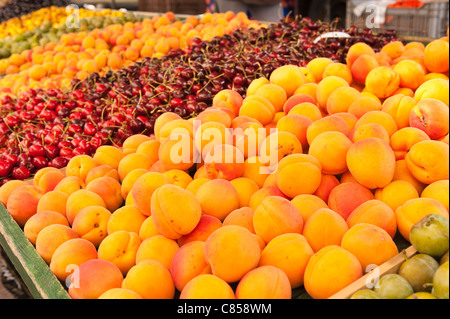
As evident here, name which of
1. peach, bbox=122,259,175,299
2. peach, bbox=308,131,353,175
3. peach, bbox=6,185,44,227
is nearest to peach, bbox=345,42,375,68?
peach, bbox=308,131,353,175

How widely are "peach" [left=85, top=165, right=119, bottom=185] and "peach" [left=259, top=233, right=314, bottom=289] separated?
78 cm

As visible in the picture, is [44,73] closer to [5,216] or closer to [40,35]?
[40,35]

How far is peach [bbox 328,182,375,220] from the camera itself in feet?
3.50

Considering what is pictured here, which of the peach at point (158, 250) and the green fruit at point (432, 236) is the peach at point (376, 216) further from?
the peach at point (158, 250)

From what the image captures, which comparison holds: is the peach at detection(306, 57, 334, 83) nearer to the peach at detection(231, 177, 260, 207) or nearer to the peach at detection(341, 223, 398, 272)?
the peach at detection(231, 177, 260, 207)

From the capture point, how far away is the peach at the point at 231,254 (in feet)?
2.82

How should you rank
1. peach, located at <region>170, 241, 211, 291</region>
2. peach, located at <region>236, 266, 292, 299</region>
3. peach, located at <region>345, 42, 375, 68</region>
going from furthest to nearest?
peach, located at <region>345, 42, 375, 68</region>
peach, located at <region>170, 241, 211, 291</region>
peach, located at <region>236, 266, 292, 299</region>

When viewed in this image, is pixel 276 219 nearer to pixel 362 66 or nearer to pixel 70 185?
pixel 70 185

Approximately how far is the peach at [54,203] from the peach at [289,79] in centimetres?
101

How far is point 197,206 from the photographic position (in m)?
1.02

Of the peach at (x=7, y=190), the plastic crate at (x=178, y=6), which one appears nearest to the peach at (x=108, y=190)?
the peach at (x=7, y=190)

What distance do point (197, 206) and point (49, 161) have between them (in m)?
1.29

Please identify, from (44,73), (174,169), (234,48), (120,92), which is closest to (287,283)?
(174,169)

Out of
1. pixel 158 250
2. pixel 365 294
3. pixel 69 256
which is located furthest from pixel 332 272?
pixel 69 256
